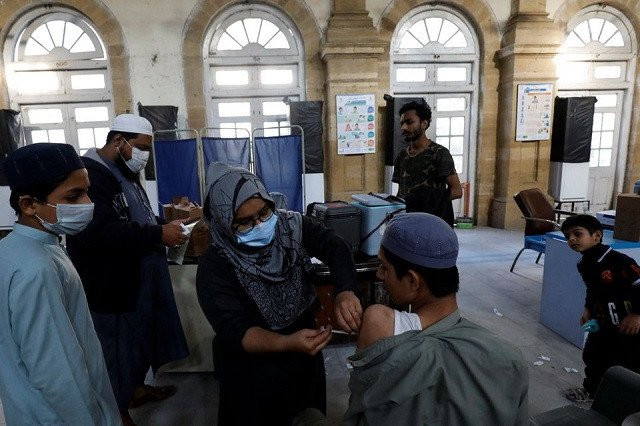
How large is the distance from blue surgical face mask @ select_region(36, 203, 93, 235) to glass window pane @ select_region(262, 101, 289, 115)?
18.2 ft

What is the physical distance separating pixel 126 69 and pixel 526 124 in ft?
21.7

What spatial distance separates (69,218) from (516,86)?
6.90 metres

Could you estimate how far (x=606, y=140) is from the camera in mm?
7215

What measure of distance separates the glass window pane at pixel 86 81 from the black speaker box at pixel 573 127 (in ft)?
25.1

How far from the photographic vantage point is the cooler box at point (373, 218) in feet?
8.20

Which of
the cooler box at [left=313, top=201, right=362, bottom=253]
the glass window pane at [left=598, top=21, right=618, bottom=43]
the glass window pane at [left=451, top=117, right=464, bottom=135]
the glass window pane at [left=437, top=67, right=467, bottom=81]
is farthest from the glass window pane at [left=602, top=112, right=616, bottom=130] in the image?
the cooler box at [left=313, top=201, right=362, bottom=253]

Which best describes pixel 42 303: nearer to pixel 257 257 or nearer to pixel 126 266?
pixel 257 257

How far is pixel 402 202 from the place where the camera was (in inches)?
101

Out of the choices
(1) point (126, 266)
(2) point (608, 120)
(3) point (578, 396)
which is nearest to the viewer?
(1) point (126, 266)

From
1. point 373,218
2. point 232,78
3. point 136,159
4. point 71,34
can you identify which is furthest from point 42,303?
point 71,34

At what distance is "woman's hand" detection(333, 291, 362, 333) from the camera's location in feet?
3.98

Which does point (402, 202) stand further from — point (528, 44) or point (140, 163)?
point (528, 44)

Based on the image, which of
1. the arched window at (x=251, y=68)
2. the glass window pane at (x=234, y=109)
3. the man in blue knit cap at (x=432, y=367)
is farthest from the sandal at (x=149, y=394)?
the glass window pane at (x=234, y=109)

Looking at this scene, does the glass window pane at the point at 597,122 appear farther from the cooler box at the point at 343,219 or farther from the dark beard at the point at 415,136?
the cooler box at the point at 343,219
